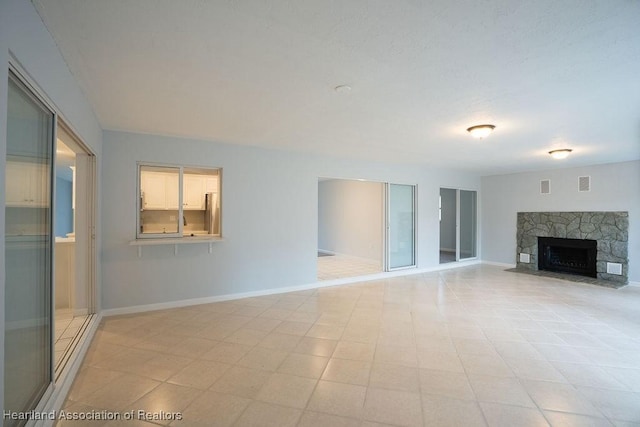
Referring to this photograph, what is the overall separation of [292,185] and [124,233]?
2566 millimetres

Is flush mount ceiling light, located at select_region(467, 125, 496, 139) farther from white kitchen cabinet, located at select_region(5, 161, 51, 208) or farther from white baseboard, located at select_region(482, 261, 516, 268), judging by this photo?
white baseboard, located at select_region(482, 261, 516, 268)

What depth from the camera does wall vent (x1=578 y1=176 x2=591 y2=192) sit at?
6395mm

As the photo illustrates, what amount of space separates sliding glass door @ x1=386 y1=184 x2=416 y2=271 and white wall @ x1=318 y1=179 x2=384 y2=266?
0.85 meters

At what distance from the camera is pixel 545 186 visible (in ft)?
23.1

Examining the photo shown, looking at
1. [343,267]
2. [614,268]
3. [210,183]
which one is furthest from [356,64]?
[614,268]

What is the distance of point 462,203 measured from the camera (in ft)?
26.8

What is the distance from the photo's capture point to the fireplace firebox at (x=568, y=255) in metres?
6.43

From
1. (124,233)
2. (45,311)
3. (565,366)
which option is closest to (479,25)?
(565,366)

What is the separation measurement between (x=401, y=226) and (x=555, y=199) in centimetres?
364

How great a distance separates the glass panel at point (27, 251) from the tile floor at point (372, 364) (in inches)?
22.4

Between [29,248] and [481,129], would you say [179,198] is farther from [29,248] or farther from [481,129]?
[481,129]

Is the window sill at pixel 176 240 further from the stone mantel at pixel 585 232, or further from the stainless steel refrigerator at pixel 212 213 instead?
the stone mantel at pixel 585 232

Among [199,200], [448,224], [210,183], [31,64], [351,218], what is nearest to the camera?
[31,64]

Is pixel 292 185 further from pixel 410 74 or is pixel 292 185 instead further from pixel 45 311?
pixel 45 311
